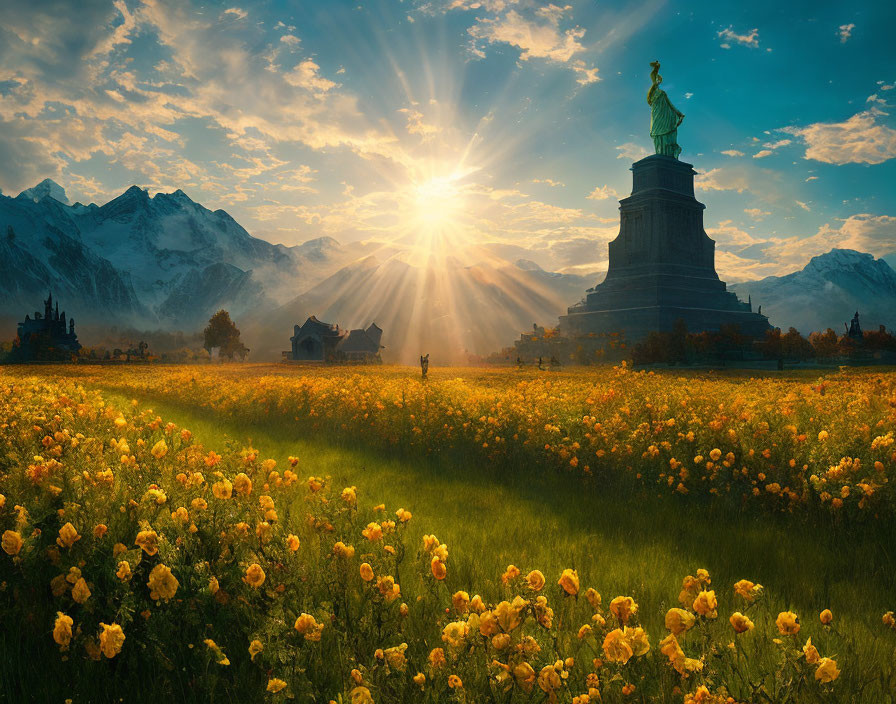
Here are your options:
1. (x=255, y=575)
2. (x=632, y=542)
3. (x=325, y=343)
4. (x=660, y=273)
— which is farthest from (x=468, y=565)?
(x=325, y=343)

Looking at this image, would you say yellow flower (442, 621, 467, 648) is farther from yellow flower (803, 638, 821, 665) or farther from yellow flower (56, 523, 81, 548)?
yellow flower (56, 523, 81, 548)

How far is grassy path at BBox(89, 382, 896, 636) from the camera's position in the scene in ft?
12.5

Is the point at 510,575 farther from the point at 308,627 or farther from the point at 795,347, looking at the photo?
the point at 795,347

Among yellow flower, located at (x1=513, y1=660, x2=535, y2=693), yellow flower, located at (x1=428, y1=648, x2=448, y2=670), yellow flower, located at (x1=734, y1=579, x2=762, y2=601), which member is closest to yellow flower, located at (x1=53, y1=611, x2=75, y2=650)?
yellow flower, located at (x1=428, y1=648, x2=448, y2=670)

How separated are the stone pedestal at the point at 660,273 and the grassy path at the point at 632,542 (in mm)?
44421

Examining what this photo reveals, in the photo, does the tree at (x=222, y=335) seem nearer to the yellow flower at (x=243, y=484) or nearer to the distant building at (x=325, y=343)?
the distant building at (x=325, y=343)

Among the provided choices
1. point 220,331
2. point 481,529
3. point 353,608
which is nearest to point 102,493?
point 353,608

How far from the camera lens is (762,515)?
552 cm

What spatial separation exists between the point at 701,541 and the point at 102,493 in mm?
5080

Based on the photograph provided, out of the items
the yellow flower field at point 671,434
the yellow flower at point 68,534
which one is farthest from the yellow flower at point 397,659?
the yellow flower field at point 671,434

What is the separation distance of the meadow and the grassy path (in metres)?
0.03

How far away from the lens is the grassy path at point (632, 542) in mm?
3812

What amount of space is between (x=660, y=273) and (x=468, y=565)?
189ft

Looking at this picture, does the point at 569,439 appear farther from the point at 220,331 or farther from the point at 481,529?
the point at 220,331
